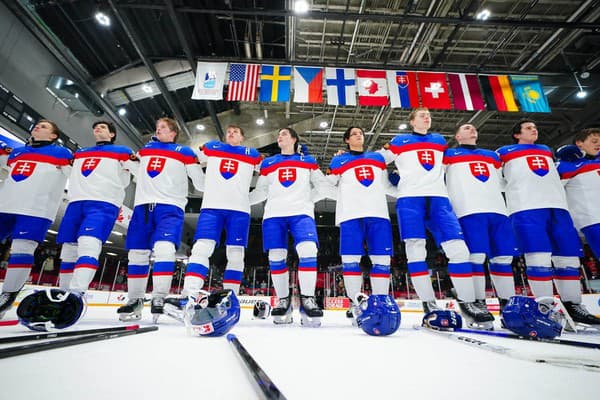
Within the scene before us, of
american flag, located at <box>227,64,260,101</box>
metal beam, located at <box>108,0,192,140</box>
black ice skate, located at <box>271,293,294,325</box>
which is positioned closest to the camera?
black ice skate, located at <box>271,293,294,325</box>

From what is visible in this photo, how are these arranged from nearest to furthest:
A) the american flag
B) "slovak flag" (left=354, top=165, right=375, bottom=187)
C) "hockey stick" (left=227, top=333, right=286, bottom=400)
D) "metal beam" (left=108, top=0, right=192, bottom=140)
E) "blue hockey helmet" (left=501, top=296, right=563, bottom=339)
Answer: "hockey stick" (left=227, top=333, right=286, bottom=400) < "blue hockey helmet" (left=501, top=296, right=563, bottom=339) < "slovak flag" (left=354, top=165, right=375, bottom=187) < "metal beam" (left=108, top=0, right=192, bottom=140) < the american flag

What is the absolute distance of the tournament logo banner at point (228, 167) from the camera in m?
2.74

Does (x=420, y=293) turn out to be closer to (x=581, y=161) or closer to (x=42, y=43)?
(x=581, y=161)

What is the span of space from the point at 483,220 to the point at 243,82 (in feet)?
18.9

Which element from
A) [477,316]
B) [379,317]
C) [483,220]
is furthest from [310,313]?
[483,220]

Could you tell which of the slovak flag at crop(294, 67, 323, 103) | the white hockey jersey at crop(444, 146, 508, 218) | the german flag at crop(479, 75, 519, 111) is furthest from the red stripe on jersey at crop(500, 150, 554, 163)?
the german flag at crop(479, 75, 519, 111)

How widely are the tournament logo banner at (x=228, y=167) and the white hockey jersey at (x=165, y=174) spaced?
309 millimetres

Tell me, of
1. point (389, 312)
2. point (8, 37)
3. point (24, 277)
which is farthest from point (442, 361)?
point (8, 37)

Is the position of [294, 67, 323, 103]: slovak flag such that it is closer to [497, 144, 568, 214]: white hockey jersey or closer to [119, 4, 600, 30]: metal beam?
[119, 4, 600, 30]: metal beam

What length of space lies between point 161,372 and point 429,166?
2.63 meters

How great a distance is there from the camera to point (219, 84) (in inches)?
263

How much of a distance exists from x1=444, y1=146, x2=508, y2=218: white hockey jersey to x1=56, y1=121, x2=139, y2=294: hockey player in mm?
3186

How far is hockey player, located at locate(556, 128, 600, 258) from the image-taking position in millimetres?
2854

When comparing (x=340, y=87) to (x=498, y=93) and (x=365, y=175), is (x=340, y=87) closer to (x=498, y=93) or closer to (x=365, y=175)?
(x=498, y=93)
